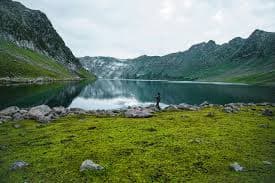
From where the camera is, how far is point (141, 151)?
69.0 feet

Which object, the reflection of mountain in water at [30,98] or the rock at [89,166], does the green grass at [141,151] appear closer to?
the rock at [89,166]

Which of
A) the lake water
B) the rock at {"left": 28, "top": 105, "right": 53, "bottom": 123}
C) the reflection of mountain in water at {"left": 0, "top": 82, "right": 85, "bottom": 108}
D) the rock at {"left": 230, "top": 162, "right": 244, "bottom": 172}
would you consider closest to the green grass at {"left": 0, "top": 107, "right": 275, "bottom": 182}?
the rock at {"left": 230, "top": 162, "right": 244, "bottom": 172}

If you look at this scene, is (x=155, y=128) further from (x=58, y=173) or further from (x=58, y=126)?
(x=58, y=173)

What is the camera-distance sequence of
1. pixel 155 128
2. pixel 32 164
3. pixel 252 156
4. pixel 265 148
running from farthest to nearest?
pixel 155 128 → pixel 265 148 → pixel 252 156 → pixel 32 164

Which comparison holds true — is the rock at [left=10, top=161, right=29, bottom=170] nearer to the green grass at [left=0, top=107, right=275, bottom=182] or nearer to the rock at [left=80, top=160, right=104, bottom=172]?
the green grass at [left=0, top=107, right=275, bottom=182]

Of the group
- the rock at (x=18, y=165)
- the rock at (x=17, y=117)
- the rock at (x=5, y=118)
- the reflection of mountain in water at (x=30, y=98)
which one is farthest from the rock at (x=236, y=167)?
the reflection of mountain in water at (x=30, y=98)

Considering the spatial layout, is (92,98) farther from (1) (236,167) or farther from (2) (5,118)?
(1) (236,167)

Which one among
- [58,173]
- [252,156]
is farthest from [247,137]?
[58,173]

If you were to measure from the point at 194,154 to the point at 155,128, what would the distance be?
8.80 m

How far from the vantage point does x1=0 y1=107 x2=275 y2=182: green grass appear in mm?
16844

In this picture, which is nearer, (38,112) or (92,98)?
(38,112)

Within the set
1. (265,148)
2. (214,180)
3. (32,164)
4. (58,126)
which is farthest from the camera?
(58,126)

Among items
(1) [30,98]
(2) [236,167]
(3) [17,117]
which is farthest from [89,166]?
(1) [30,98]

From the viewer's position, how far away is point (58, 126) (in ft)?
103
